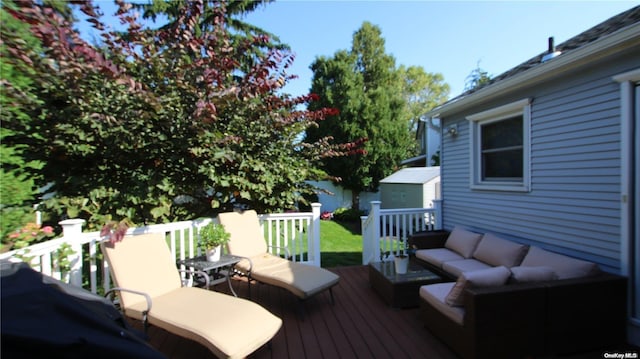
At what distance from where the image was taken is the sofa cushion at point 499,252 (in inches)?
144

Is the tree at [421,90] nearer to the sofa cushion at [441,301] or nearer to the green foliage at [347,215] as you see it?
the green foliage at [347,215]

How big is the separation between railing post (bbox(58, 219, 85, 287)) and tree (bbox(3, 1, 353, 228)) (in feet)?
2.03

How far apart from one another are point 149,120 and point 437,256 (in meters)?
4.50

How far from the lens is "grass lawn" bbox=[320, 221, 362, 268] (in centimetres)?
629

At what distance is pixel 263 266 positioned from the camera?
3.96 meters

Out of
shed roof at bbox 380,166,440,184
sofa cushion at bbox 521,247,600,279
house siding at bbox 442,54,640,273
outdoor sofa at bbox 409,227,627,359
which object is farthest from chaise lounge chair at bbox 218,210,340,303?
shed roof at bbox 380,166,440,184

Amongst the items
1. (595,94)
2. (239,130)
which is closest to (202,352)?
(239,130)

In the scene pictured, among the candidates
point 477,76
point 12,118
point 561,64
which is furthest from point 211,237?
point 477,76

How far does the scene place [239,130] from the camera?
14.4 feet

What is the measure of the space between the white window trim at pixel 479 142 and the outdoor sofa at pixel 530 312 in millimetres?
1440

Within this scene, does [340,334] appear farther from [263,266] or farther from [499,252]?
[499,252]

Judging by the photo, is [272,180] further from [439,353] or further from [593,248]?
[593,248]

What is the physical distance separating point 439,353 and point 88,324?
270 cm

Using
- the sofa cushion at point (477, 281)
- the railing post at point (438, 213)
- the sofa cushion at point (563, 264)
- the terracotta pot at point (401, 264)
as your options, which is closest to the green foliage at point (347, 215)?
the railing post at point (438, 213)
